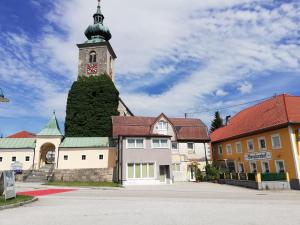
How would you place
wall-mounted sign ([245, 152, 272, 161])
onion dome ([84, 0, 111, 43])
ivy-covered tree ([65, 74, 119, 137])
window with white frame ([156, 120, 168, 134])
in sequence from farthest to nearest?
1. onion dome ([84, 0, 111, 43])
2. ivy-covered tree ([65, 74, 119, 137])
3. window with white frame ([156, 120, 168, 134])
4. wall-mounted sign ([245, 152, 272, 161])

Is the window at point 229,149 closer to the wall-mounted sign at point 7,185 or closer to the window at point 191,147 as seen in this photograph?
the window at point 191,147

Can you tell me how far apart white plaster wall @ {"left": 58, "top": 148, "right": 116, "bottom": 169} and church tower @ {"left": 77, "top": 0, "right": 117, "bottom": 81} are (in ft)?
67.3

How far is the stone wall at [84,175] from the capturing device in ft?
113

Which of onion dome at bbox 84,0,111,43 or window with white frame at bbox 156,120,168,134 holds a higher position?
onion dome at bbox 84,0,111,43

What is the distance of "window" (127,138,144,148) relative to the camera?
105ft

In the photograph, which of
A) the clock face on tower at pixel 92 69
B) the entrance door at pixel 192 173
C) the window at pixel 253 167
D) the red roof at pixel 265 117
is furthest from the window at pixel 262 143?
the clock face on tower at pixel 92 69

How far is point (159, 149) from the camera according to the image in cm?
3266

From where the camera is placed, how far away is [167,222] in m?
9.03

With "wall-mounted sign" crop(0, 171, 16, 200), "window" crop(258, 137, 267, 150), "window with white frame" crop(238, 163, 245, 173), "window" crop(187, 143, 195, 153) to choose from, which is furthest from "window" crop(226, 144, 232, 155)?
"wall-mounted sign" crop(0, 171, 16, 200)

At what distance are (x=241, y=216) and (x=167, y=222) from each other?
3218 millimetres

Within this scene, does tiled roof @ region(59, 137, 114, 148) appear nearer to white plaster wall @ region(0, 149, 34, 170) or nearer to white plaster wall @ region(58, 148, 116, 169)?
white plaster wall @ region(58, 148, 116, 169)

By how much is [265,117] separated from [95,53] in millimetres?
36782

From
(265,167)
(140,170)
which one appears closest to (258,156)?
(265,167)

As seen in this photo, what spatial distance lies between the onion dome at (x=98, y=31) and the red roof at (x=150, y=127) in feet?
80.3
